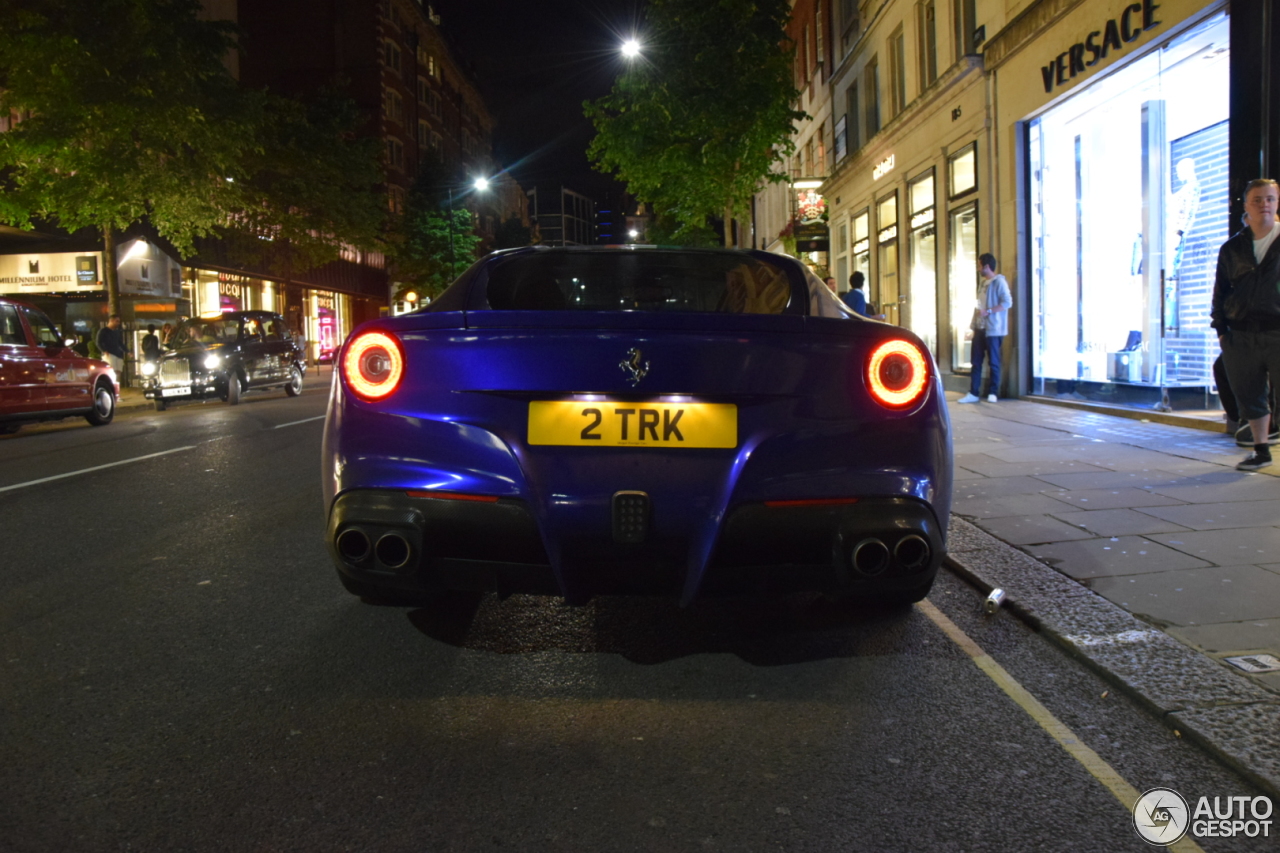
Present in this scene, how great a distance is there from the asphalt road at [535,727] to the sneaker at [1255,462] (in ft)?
12.1

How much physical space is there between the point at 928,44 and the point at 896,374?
687 inches

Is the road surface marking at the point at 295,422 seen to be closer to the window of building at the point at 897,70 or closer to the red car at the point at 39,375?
the red car at the point at 39,375

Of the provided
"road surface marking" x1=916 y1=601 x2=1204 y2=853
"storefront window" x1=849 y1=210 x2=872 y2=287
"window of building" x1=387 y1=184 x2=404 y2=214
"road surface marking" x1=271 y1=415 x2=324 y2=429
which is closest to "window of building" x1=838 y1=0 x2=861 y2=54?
"storefront window" x1=849 y1=210 x2=872 y2=287

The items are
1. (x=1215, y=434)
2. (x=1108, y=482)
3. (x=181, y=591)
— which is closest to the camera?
(x=181, y=591)

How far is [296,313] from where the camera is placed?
4062cm

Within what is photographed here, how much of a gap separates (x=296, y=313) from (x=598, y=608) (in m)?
39.3

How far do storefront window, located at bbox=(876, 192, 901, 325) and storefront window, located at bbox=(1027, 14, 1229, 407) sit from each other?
7.19 m

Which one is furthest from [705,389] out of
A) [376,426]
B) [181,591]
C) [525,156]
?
[525,156]

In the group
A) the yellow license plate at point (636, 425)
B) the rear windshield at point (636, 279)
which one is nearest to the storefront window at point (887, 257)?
the rear windshield at point (636, 279)

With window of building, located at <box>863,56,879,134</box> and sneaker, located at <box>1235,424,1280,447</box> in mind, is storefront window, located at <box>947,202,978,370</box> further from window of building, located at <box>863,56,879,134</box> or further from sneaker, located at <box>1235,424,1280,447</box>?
sneaker, located at <box>1235,424,1280,447</box>

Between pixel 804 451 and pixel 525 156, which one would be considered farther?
pixel 525 156

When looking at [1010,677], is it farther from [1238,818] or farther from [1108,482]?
[1108,482]

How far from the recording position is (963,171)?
1659 centimetres

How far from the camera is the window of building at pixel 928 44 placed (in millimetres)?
18188
